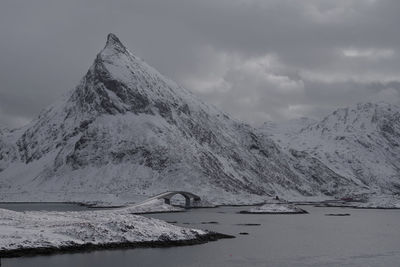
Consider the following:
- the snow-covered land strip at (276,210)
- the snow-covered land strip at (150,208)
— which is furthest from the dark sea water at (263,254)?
the snow-covered land strip at (276,210)

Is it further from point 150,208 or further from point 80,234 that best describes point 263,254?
point 150,208

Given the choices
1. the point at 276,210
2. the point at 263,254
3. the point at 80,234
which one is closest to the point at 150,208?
the point at 276,210

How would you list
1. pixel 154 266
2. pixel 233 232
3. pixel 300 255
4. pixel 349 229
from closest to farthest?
pixel 154 266, pixel 300 255, pixel 233 232, pixel 349 229

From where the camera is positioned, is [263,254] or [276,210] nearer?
[263,254]

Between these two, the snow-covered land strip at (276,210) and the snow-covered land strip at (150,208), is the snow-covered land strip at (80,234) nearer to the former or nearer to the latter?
the snow-covered land strip at (150,208)

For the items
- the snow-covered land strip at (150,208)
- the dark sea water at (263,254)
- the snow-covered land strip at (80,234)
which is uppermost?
the snow-covered land strip at (150,208)

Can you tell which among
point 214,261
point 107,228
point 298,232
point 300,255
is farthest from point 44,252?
point 298,232

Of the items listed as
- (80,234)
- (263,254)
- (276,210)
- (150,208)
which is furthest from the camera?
(276,210)

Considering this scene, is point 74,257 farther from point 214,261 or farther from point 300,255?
point 300,255
